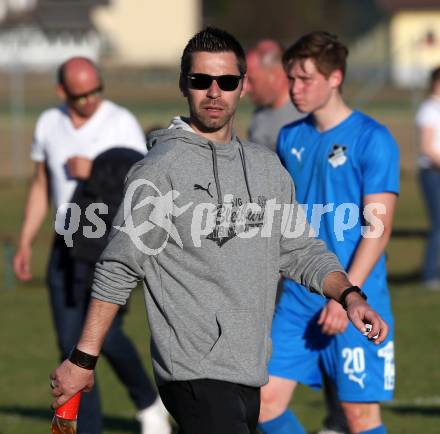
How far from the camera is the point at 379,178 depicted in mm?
5723

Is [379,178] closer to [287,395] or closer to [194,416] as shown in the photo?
[287,395]

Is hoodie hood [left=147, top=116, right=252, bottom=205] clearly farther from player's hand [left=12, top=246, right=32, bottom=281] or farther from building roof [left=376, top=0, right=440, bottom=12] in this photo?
building roof [left=376, top=0, right=440, bottom=12]

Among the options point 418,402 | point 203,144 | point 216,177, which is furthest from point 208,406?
point 418,402

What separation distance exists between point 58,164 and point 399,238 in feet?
37.1

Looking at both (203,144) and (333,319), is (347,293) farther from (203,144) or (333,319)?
(333,319)

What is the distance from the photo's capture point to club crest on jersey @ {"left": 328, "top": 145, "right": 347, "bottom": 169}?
587 cm

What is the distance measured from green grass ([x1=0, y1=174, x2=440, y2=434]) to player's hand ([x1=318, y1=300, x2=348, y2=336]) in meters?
2.06

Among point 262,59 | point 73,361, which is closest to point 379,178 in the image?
point 73,361

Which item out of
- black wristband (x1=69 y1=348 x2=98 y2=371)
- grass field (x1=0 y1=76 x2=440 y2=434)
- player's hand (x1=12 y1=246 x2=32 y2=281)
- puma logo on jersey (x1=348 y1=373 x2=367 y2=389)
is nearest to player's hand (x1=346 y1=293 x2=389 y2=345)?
black wristband (x1=69 y1=348 x2=98 y2=371)

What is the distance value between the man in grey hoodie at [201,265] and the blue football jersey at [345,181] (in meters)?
1.33

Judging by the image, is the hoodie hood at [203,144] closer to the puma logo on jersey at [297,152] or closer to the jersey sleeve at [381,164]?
the jersey sleeve at [381,164]

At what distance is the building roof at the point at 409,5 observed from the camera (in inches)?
2554

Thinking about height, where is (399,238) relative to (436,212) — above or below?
below

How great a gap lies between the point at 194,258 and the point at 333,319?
144 centimetres
